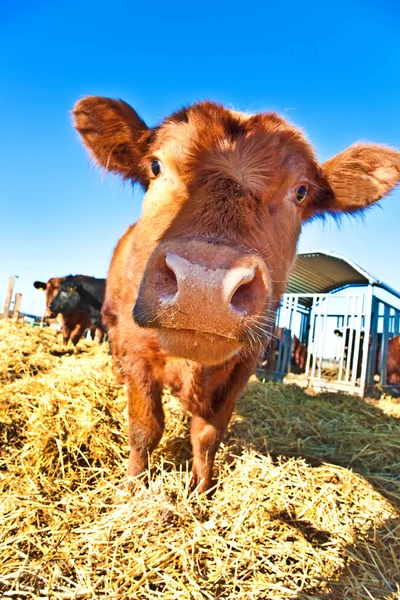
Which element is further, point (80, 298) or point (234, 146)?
point (80, 298)

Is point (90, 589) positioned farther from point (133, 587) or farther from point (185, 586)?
point (185, 586)

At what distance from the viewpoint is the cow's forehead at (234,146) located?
2244 mm

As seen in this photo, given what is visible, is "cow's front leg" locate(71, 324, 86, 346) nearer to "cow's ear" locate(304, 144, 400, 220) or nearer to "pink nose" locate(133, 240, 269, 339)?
"cow's ear" locate(304, 144, 400, 220)

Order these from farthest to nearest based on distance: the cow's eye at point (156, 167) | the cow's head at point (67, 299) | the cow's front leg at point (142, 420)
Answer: the cow's head at point (67, 299) < the cow's front leg at point (142, 420) < the cow's eye at point (156, 167)

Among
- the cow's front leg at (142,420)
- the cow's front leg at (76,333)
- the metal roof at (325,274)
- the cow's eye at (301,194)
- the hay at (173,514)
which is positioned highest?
the metal roof at (325,274)

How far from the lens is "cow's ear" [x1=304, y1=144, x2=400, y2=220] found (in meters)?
3.29

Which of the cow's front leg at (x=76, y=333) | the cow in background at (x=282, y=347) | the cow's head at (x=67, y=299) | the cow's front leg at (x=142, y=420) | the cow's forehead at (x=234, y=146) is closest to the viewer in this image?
the cow's forehead at (x=234, y=146)

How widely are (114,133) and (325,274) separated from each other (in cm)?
1225

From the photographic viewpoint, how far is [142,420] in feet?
10.2

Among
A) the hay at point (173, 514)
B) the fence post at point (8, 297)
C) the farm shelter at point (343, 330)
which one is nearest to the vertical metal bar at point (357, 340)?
the farm shelter at point (343, 330)

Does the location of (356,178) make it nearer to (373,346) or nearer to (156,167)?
(156,167)

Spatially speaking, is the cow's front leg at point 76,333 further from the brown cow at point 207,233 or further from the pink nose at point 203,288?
the pink nose at point 203,288

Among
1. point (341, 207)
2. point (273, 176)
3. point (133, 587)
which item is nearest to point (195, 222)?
point (273, 176)

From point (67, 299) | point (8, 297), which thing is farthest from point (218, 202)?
point (8, 297)
